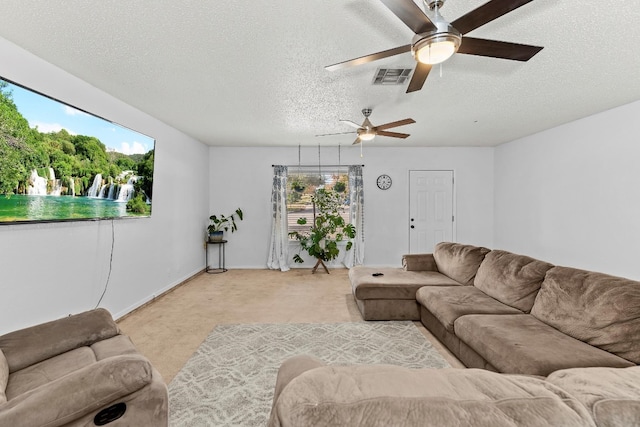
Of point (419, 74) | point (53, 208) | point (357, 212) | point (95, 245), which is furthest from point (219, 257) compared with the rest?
point (419, 74)

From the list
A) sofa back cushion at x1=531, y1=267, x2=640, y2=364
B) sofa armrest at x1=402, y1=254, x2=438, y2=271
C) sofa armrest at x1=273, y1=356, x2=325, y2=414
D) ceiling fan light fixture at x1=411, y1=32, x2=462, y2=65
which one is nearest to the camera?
sofa armrest at x1=273, y1=356, x2=325, y2=414

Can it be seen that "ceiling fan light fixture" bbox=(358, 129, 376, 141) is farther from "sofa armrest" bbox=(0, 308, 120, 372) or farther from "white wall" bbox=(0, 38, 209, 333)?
"sofa armrest" bbox=(0, 308, 120, 372)

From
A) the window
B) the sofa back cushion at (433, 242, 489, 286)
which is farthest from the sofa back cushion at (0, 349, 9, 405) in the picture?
the window

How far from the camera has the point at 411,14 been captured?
154cm

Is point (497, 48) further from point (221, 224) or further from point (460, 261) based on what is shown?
point (221, 224)

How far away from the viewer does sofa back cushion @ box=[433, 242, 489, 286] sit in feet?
11.7

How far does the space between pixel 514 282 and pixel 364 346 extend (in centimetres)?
151

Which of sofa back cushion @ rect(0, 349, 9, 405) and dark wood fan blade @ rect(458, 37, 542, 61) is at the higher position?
dark wood fan blade @ rect(458, 37, 542, 61)

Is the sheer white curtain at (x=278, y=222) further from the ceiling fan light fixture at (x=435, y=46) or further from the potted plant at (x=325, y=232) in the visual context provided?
the ceiling fan light fixture at (x=435, y=46)

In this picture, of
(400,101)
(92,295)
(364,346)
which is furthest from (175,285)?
(400,101)

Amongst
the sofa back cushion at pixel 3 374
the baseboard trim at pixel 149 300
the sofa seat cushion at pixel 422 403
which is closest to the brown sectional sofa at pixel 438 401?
the sofa seat cushion at pixel 422 403

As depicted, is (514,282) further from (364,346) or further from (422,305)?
(364,346)

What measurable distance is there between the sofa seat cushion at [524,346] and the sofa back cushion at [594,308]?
0.21ft

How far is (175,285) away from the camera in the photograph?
4969 millimetres
